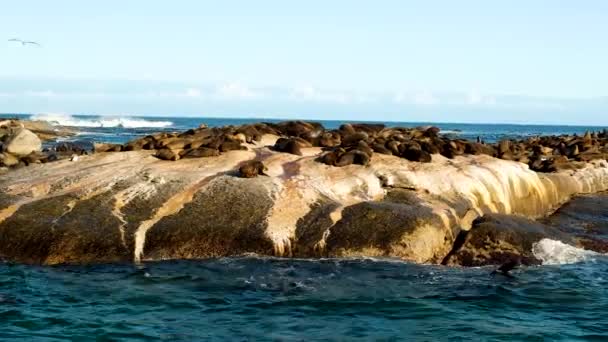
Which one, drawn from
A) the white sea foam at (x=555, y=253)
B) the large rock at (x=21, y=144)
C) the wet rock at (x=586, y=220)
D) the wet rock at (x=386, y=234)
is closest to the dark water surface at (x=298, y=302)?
the white sea foam at (x=555, y=253)

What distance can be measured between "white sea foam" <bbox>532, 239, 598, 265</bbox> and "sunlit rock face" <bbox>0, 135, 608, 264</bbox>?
72 centimetres

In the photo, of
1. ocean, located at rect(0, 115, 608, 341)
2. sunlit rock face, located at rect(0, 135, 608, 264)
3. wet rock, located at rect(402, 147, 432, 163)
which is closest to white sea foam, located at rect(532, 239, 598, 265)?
ocean, located at rect(0, 115, 608, 341)

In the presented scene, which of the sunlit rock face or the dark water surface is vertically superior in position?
the sunlit rock face

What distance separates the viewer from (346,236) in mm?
13445

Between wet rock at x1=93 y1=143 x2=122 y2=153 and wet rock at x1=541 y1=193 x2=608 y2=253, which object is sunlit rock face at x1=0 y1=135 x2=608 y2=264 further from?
wet rock at x1=541 y1=193 x2=608 y2=253

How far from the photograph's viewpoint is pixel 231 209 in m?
13.9

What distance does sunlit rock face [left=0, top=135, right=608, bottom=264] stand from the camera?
1334cm

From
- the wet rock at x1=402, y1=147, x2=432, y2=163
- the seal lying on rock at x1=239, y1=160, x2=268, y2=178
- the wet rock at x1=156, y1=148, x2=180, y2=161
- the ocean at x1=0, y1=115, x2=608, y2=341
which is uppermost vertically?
the wet rock at x1=402, y1=147, x2=432, y2=163

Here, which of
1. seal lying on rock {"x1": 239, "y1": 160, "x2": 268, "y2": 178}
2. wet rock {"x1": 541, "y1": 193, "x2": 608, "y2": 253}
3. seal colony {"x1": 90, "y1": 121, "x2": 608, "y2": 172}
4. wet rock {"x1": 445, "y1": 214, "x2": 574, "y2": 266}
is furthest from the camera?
seal colony {"x1": 90, "y1": 121, "x2": 608, "y2": 172}

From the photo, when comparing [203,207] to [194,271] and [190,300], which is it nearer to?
[194,271]

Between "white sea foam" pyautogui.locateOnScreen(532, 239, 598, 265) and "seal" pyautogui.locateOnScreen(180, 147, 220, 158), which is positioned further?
"seal" pyautogui.locateOnScreen(180, 147, 220, 158)

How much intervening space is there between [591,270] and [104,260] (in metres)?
8.96

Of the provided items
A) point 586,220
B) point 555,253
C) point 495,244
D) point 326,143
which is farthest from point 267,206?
point 586,220

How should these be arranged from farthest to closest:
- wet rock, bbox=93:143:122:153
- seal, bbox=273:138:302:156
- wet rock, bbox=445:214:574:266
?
wet rock, bbox=93:143:122:153, seal, bbox=273:138:302:156, wet rock, bbox=445:214:574:266
